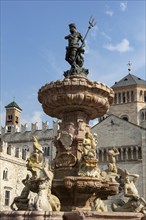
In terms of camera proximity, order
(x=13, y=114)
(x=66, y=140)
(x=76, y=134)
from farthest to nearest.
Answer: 1. (x=13, y=114)
2. (x=76, y=134)
3. (x=66, y=140)

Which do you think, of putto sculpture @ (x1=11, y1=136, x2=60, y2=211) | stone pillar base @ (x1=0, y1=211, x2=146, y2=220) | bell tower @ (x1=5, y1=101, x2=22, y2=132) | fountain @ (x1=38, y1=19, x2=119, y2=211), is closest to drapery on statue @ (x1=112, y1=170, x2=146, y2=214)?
fountain @ (x1=38, y1=19, x2=119, y2=211)

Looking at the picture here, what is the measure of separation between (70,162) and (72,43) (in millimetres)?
4290

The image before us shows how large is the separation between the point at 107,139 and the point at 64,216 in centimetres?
3743

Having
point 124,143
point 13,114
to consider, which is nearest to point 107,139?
point 124,143

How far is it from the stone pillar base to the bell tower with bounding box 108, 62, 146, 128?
156 ft

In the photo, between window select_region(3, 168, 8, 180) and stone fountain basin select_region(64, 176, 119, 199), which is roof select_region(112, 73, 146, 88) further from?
stone fountain basin select_region(64, 176, 119, 199)

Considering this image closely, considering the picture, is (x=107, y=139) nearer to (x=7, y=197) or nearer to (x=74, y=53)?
(x=7, y=197)

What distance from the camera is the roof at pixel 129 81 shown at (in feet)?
202

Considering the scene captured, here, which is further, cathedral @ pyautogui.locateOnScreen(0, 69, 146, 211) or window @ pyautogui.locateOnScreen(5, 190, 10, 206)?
cathedral @ pyautogui.locateOnScreen(0, 69, 146, 211)

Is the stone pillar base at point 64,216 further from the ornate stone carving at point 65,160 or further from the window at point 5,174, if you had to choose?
the window at point 5,174

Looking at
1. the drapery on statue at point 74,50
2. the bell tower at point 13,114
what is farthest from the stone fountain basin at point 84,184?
the bell tower at point 13,114

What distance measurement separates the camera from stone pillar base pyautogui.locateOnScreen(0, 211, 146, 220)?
341 inches

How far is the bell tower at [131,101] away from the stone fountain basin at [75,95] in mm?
44999

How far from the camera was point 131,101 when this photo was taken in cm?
5928
